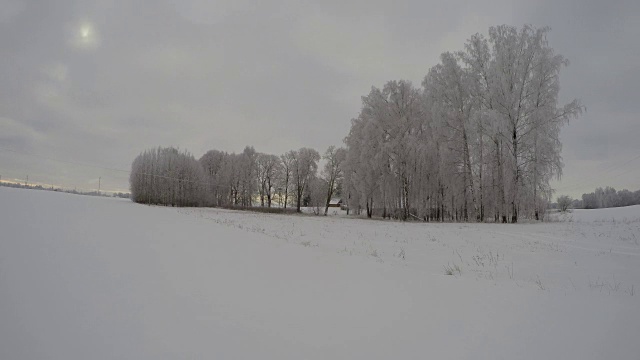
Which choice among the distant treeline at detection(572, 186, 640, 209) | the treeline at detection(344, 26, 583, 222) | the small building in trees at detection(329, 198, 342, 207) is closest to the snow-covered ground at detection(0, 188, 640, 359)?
the treeline at detection(344, 26, 583, 222)

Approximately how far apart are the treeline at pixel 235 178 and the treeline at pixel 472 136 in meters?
13.0

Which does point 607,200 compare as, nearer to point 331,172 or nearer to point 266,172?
point 331,172

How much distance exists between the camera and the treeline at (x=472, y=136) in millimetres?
17438

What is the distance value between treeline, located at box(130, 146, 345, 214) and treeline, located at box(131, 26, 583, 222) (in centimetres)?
1260

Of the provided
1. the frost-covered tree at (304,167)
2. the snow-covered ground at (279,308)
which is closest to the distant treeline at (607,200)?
the frost-covered tree at (304,167)

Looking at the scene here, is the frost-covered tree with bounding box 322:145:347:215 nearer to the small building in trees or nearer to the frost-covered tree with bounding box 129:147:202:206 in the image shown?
the frost-covered tree with bounding box 129:147:202:206

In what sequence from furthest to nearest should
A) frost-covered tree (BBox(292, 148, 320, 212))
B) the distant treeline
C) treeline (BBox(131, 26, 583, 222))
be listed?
the distant treeline → frost-covered tree (BBox(292, 148, 320, 212)) → treeline (BBox(131, 26, 583, 222))

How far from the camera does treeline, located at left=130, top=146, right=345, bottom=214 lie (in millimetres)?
42875

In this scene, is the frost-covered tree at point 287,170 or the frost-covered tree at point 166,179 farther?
the frost-covered tree at point 287,170

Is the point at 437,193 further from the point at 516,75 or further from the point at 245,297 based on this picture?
the point at 245,297

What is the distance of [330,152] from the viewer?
44.7 m

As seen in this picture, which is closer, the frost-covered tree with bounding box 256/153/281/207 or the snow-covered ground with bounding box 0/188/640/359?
the snow-covered ground with bounding box 0/188/640/359

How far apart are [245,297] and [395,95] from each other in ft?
78.1

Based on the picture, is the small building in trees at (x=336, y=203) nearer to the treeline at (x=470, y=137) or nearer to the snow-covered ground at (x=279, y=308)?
the treeline at (x=470, y=137)
